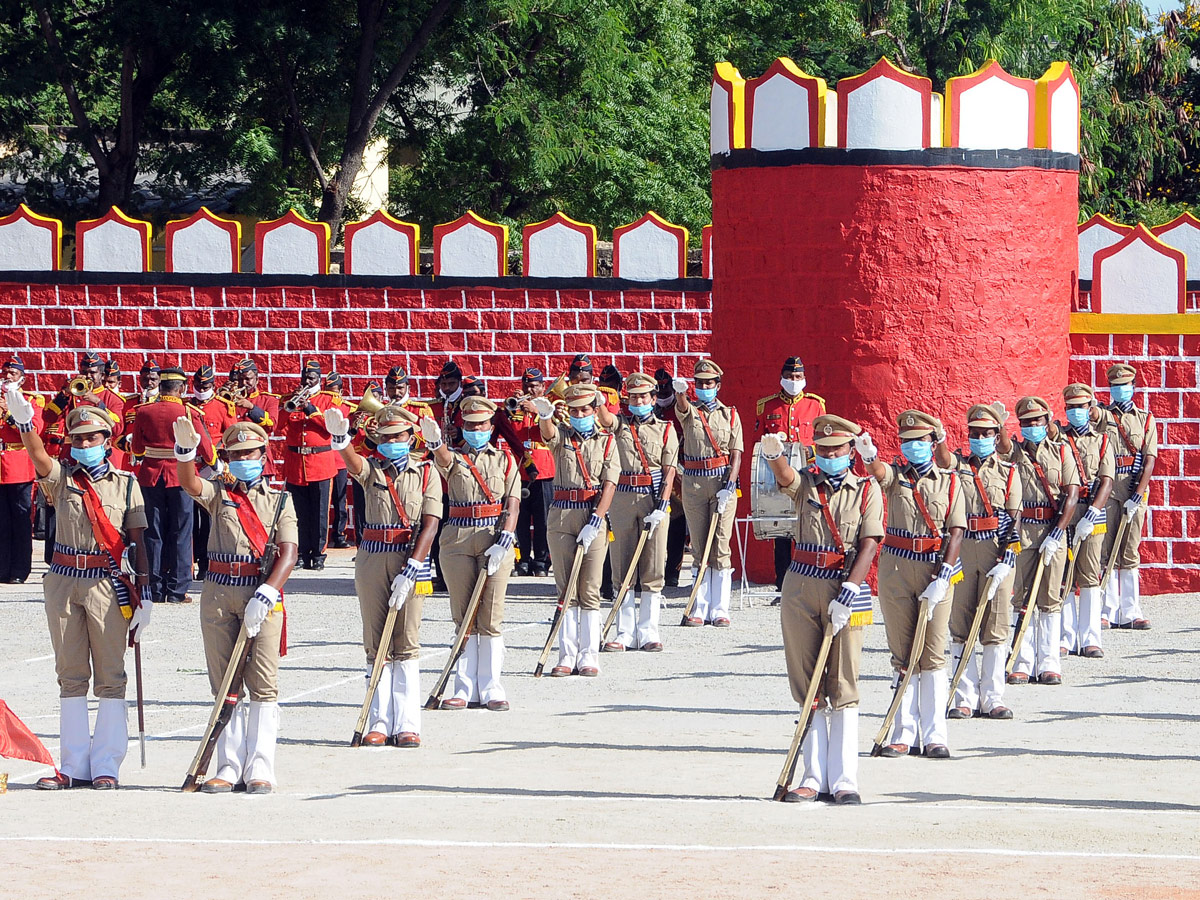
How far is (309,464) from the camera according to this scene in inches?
781

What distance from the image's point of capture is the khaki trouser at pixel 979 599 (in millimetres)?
12664

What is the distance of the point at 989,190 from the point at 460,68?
15291mm

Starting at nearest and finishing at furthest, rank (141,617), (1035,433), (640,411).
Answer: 1. (141,617)
2. (1035,433)
3. (640,411)

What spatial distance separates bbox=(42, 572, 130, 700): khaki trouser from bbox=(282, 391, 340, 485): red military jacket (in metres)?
8.91

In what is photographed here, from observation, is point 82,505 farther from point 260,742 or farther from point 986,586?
point 986,586

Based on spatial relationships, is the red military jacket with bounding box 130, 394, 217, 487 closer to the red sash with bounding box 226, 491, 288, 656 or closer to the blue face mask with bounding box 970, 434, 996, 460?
the red sash with bounding box 226, 491, 288, 656

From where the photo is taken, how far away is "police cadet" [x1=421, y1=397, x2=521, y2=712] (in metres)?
13.0

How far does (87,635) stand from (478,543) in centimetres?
298

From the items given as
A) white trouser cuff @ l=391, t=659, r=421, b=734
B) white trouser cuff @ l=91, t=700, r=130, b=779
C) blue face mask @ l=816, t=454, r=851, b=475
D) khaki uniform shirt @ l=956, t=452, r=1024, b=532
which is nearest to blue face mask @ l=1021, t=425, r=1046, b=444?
khaki uniform shirt @ l=956, t=452, r=1024, b=532

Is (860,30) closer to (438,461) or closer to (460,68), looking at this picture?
(460,68)

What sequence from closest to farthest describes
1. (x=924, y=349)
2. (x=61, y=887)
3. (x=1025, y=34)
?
(x=61, y=887)
(x=924, y=349)
(x=1025, y=34)

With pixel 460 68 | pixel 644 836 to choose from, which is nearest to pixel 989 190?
pixel 644 836

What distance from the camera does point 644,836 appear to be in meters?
9.48

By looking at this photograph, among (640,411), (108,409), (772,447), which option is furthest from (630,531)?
(108,409)
